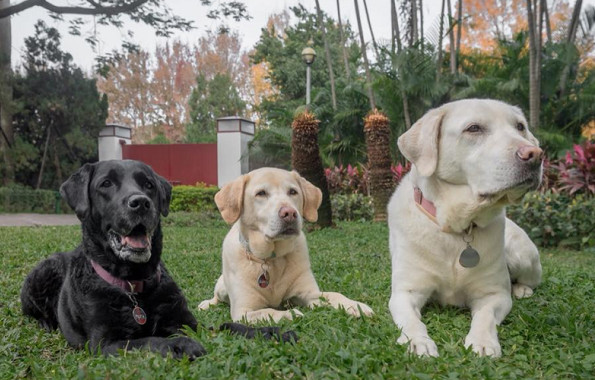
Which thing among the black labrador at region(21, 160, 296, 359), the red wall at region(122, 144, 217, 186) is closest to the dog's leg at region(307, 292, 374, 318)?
the black labrador at region(21, 160, 296, 359)

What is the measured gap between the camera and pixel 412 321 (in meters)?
2.70

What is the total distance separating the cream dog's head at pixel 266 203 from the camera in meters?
3.43

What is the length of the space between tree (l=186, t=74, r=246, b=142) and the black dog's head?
96.1 ft

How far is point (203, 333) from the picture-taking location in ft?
9.11

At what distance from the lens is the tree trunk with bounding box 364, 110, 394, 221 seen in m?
11.1

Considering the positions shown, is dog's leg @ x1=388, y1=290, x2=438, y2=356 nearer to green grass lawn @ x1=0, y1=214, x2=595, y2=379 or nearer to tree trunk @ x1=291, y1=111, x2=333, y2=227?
green grass lawn @ x1=0, y1=214, x2=595, y2=379

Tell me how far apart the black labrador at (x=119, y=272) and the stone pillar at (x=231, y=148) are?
1842cm

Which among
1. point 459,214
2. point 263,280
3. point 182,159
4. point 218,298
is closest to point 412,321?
point 459,214

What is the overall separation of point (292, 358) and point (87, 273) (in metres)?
1.36

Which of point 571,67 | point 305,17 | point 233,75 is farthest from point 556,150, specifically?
point 233,75

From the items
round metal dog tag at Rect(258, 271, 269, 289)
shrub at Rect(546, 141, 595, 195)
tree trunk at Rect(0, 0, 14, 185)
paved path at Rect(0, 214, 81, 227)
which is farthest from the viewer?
tree trunk at Rect(0, 0, 14, 185)

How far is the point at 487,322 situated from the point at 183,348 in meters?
1.52

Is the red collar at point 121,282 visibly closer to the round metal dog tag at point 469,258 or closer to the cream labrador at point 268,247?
the cream labrador at point 268,247

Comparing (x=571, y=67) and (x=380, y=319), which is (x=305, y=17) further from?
(x=380, y=319)
